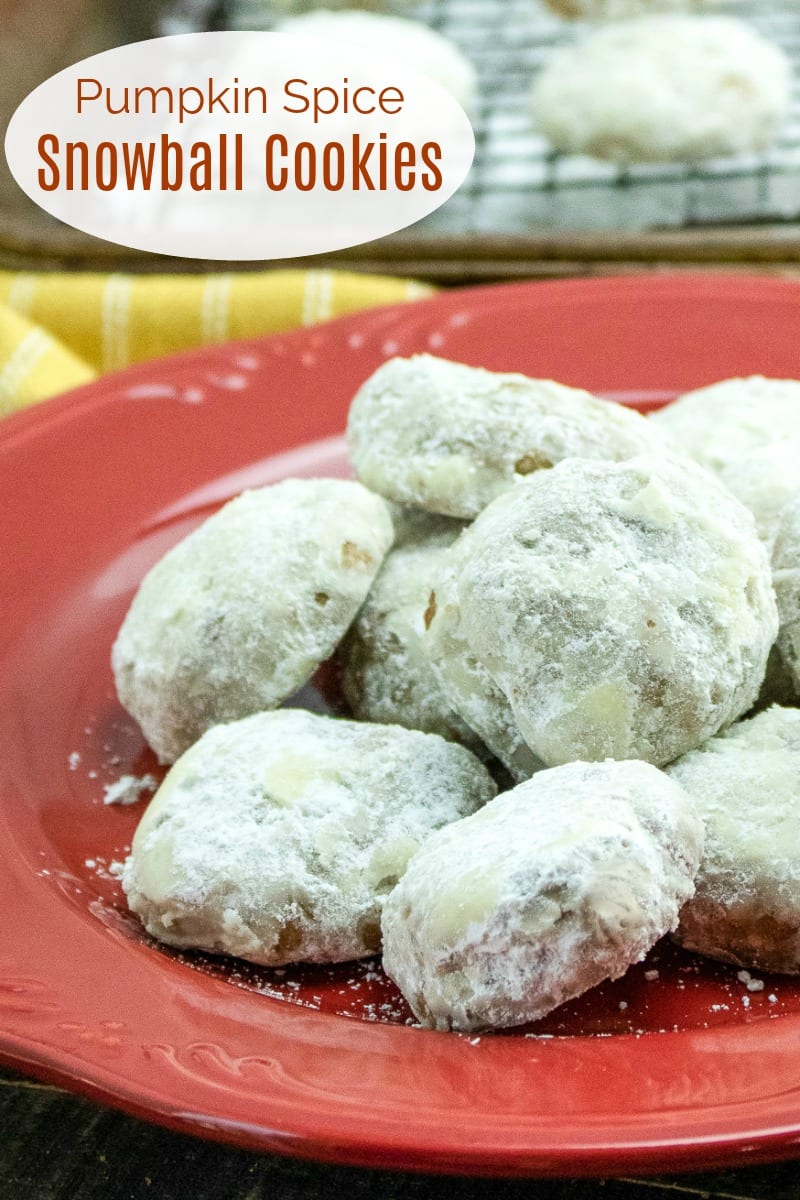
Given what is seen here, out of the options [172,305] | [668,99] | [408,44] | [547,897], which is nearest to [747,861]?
[547,897]

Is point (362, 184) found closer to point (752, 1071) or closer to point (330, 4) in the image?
point (330, 4)

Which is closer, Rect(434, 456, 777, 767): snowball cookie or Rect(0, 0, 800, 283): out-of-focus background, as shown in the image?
Rect(434, 456, 777, 767): snowball cookie

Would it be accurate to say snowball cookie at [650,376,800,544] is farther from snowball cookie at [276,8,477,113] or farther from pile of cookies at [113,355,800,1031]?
snowball cookie at [276,8,477,113]

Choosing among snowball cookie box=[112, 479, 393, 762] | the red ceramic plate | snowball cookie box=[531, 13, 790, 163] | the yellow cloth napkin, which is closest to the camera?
the red ceramic plate

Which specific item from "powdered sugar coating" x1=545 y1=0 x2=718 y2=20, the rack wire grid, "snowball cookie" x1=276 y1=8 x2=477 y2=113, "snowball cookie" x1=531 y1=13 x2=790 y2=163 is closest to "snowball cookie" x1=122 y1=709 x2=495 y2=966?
the rack wire grid

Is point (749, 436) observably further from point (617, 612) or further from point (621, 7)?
point (621, 7)

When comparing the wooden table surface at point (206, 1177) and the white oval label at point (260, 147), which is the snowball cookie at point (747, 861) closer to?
the wooden table surface at point (206, 1177)

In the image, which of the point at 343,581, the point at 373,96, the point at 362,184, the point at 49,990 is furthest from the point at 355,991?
the point at 373,96
